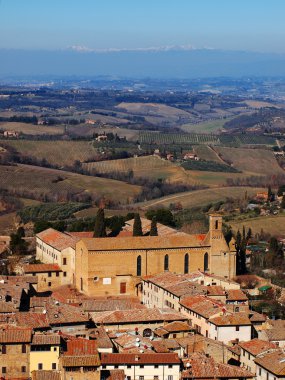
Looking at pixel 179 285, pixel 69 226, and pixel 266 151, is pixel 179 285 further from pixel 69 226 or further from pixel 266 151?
pixel 266 151

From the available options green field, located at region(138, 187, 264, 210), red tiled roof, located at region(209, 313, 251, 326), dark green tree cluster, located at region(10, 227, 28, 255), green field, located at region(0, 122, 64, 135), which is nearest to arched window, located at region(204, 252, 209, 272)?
dark green tree cluster, located at region(10, 227, 28, 255)

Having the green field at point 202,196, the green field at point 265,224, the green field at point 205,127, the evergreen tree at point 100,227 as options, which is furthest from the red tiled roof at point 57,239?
the green field at point 205,127

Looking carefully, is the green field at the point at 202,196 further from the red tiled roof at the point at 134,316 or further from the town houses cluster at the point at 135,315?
the red tiled roof at the point at 134,316

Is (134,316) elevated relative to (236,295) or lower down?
elevated

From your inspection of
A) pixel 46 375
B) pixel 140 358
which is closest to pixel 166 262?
pixel 140 358

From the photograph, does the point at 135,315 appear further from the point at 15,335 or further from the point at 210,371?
the point at 210,371

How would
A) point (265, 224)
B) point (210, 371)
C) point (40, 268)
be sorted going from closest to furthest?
point (210, 371), point (40, 268), point (265, 224)
